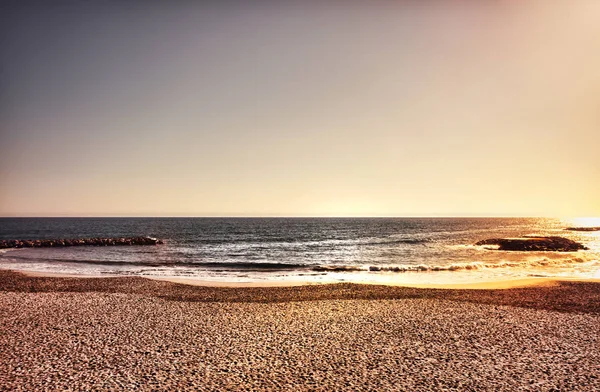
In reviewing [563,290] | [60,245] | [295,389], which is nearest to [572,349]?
[295,389]

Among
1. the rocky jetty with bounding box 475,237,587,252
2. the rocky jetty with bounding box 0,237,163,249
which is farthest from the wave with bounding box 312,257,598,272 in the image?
the rocky jetty with bounding box 0,237,163,249

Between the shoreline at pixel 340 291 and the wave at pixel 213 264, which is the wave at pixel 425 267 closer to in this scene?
the wave at pixel 213 264

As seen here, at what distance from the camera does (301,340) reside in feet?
41.0

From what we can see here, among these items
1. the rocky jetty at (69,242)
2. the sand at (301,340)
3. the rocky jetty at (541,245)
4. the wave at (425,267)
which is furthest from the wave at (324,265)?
the rocky jetty at (69,242)

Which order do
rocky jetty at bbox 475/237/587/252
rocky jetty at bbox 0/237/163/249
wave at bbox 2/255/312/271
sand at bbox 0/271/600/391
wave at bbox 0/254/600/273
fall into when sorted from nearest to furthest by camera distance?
sand at bbox 0/271/600/391 < wave at bbox 0/254/600/273 < wave at bbox 2/255/312/271 < rocky jetty at bbox 475/237/587/252 < rocky jetty at bbox 0/237/163/249

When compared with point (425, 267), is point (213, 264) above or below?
below

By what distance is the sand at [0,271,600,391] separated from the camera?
954 centimetres

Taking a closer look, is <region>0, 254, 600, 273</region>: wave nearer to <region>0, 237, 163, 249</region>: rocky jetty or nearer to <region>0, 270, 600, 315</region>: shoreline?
<region>0, 270, 600, 315</region>: shoreline

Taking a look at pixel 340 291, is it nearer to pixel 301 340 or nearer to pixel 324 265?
pixel 301 340

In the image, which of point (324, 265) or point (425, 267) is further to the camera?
point (324, 265)

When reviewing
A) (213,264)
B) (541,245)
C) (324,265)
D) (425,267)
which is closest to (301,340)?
(324,265)

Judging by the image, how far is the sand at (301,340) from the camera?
9539 millimetres

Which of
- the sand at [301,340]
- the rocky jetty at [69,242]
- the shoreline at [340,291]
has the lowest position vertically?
the rocky jetty at [69,242]

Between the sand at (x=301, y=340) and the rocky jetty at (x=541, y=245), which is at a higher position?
the sand at (x=301, y=340)
